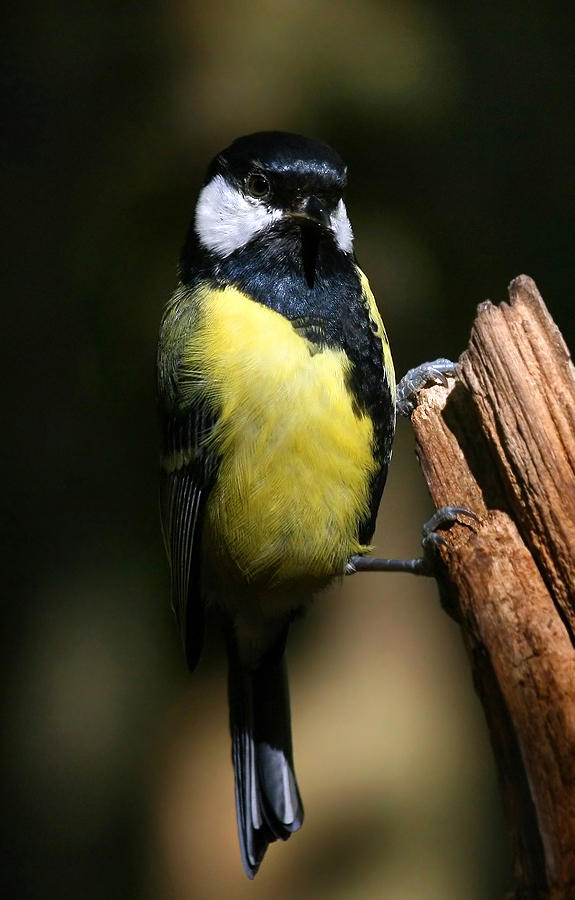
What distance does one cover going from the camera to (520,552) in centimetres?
137

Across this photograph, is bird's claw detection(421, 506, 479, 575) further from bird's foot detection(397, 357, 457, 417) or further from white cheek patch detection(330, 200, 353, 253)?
white cheek patch detection(330, 200, 353, 253)

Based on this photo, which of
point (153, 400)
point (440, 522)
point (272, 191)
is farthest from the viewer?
point (153, 400)

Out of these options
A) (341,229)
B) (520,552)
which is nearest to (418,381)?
(341,229)

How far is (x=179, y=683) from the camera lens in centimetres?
250

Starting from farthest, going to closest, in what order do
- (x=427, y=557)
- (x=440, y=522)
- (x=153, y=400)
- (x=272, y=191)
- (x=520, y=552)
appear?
(x=153, y=400) → (x=272, y=191) → (x=427, y=557) → (x=440, y=522) → (x=520, y=552)

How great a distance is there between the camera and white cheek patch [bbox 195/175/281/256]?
1.79 m

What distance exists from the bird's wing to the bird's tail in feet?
0.56

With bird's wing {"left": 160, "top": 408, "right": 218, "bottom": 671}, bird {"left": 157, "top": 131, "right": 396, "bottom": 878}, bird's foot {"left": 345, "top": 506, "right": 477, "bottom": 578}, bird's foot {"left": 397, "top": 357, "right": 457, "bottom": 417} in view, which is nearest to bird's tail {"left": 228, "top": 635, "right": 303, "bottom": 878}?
bird {"left": 157, "top": 131, "right": 396, "bottom": 878}

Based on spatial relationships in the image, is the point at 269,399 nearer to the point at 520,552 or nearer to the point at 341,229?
the point at 341,229

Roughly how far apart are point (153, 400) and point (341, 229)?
0.96 m

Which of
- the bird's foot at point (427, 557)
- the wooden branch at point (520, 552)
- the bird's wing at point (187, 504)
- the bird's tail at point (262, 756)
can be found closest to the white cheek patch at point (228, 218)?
the bird's wing at point (187, 504)

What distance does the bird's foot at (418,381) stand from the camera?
1.86 m

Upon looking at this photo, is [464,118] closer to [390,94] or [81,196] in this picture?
[390,94]

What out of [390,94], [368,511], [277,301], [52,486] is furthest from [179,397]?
[390,94]
